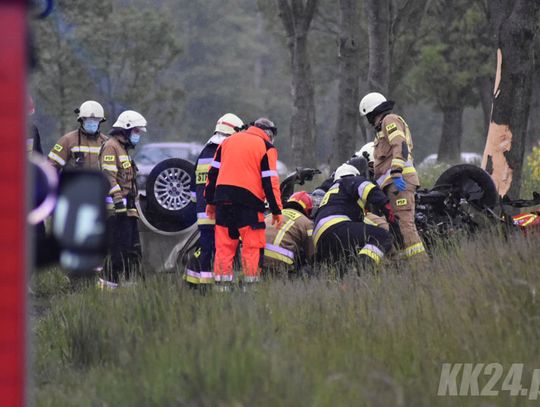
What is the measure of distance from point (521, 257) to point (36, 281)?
6319 millimetres

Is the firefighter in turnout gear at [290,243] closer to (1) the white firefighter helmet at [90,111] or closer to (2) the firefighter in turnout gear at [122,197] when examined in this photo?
(2) the firefighter in turnout gear at [122,197]

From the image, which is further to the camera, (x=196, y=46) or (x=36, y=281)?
(x=196, y=46)

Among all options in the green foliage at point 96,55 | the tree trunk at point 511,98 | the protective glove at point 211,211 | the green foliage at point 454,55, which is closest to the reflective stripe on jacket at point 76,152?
the protective glove at point 211,211

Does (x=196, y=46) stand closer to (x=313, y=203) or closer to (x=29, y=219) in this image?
(x=313, y=203)

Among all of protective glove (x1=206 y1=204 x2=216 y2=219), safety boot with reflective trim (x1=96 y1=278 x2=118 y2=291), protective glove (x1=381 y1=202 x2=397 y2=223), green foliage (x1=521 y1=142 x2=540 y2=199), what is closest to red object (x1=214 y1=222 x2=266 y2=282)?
protective glove (x1=206 y1=204 x2=216 y2=219)

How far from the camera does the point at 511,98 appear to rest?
43.8ft

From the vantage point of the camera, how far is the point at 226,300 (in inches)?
275

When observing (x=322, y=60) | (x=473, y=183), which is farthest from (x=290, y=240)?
(x=322, y=60)

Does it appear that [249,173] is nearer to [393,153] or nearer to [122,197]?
[393,153]

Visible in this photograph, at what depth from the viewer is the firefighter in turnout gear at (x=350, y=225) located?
9.63 metres

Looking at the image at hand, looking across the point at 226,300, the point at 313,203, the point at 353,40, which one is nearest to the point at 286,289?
the point at 226,300

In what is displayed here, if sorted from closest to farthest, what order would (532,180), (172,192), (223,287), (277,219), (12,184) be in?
(12,184) < (223,287) < (277,219) < (172,192) < (532,180)

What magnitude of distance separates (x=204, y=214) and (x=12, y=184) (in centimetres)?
789

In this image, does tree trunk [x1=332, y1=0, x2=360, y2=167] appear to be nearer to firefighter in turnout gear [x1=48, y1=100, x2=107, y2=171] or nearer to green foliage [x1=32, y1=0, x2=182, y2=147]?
firefighter in turnout gear [x1=48, y1=100, x2=107, y2=171]
